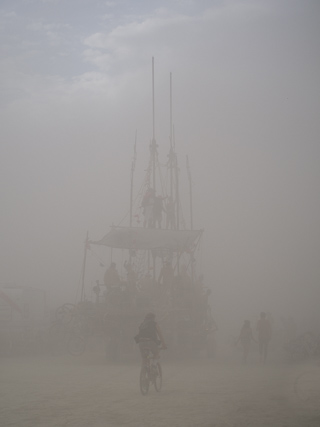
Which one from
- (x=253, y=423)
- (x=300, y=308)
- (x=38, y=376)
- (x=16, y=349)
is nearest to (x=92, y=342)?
(x=16, y=349)

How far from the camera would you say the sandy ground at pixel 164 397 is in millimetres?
7375

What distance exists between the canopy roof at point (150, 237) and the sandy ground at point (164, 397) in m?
6.96

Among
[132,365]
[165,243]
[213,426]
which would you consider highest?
[165,243]

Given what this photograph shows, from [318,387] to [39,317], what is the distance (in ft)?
60.5

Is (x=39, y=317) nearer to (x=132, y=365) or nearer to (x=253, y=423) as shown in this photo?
(x=132, y=365)

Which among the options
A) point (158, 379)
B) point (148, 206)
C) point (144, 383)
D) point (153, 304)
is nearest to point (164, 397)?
point (144, 383)

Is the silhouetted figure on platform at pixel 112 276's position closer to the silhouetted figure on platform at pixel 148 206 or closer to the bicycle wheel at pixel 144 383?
the silhouetted figure on platform at pixel 148 206

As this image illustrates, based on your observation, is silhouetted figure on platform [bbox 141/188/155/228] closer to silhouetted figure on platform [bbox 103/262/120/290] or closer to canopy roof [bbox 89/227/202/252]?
canopy roof [bbox 89/227/202/252]

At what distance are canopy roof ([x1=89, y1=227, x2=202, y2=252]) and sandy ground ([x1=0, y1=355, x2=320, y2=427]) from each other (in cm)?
696

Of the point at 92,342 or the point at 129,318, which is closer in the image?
the point at 129,318

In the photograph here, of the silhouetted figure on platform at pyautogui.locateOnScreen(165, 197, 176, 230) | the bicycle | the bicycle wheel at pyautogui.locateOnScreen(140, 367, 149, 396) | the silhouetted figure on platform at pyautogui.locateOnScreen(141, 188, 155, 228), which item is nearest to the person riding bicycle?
the bicycle

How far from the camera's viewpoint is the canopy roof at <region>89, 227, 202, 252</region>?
2134cm

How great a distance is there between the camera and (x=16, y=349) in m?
20.3

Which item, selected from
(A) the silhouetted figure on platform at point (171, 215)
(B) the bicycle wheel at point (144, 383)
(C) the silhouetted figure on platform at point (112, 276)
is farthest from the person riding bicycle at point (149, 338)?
(A) the silhouetted figure on platform at point (171, 215)
